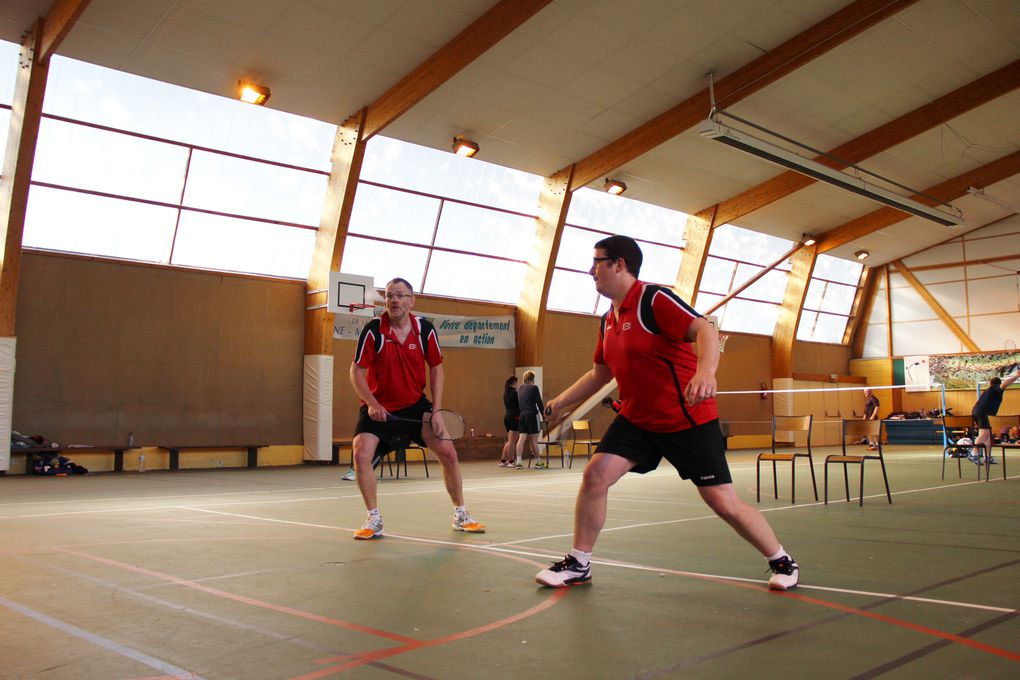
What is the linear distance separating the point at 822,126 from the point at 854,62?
253cm

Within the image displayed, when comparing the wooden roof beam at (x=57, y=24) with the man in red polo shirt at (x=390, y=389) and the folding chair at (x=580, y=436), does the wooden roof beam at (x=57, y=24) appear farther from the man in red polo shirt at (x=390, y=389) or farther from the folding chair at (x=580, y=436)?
the folding chair at (x=580, y=436)

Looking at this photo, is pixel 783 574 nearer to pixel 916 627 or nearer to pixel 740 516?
pixel 740 516

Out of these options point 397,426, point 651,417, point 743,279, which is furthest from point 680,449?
point 743,279

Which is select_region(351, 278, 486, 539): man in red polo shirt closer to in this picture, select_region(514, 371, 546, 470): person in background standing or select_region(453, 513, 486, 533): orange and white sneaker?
select_region(453, 513, 486, 533): orange and white sneaker

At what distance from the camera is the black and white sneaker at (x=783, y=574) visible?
396 centimetres

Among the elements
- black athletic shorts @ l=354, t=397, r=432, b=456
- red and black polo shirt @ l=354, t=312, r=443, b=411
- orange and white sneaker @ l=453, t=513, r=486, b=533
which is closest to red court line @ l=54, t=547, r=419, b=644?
black athletic shorts @ l=354, t=397, r=432, b=456

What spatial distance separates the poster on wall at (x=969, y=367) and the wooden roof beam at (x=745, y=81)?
54.2 feet

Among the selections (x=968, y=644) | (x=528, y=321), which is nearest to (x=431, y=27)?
(x=528, y=321)

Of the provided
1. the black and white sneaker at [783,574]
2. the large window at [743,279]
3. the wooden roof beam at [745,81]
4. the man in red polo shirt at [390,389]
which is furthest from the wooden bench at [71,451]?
the large window at [743,279]

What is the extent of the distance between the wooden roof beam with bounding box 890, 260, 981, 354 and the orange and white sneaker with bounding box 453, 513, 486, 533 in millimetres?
27319

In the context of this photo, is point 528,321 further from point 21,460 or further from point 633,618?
point 633,618

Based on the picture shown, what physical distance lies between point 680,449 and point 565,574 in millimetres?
862

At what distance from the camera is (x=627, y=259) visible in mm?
4250

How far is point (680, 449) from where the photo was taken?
4102mm
